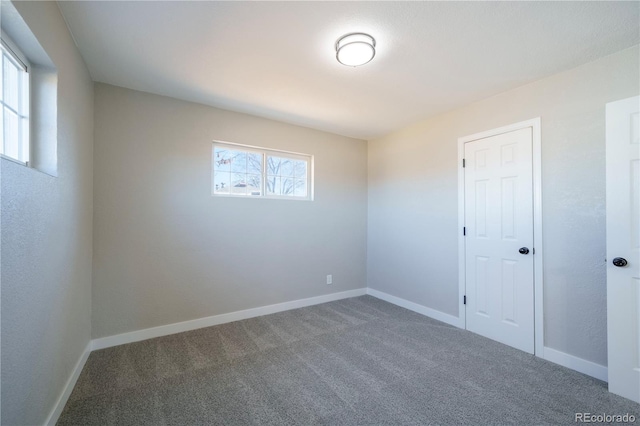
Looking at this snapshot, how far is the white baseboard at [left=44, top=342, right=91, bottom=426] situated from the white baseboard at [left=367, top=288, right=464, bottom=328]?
355 centimetres

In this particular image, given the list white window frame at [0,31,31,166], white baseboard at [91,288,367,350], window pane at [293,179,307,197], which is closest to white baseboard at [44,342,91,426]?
white baseboard at [91,288,367,350]

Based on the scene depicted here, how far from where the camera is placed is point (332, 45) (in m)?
2.05

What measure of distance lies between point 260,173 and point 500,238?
9.59 feet

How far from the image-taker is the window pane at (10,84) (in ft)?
4.72

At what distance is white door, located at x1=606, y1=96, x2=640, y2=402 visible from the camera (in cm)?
191

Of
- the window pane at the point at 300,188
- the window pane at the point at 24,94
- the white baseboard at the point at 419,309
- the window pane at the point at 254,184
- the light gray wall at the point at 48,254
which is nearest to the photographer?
the light gray wall at the point at 48,254

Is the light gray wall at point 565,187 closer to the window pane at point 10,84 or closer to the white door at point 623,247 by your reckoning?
the white door at point 623,247

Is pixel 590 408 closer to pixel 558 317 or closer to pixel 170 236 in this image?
pixel 558 317

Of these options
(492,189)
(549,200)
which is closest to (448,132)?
(492,189)

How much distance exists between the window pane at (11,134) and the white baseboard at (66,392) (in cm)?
154

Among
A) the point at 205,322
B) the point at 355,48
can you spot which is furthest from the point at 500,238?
the point at 205,322

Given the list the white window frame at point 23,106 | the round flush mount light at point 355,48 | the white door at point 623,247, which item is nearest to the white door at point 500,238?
the white door at point 623,247

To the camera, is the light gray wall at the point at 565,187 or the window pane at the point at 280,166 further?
the window pane at the point at 280,166

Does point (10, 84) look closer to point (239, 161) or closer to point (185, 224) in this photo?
point (185, 224)
